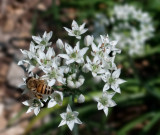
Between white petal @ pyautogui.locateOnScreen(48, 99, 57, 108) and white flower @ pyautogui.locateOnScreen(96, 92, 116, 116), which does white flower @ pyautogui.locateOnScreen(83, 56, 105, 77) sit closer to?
white flower @ pyautogui.locateOnScreen(96, 92, 116, 116)

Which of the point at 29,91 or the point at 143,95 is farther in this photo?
the point at 143,95

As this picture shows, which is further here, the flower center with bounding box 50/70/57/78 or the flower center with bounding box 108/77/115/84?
the flower center with bounding box 108/77/115/84

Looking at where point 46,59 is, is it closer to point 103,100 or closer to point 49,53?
point 49,53

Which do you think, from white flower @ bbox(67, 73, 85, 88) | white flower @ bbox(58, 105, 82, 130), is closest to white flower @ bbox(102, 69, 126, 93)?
white flower @ bbox(67, 73, 85, 88)

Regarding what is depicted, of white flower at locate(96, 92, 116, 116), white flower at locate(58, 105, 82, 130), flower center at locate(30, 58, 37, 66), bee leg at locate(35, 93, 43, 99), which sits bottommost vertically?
white flower at locate(58, 105, 82, 130)

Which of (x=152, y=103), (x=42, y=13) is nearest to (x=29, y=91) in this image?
(x=152, y=103)

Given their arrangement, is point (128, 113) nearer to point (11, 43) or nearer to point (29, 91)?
point (11, 43)

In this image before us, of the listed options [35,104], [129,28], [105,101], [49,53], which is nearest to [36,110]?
[35,104]
